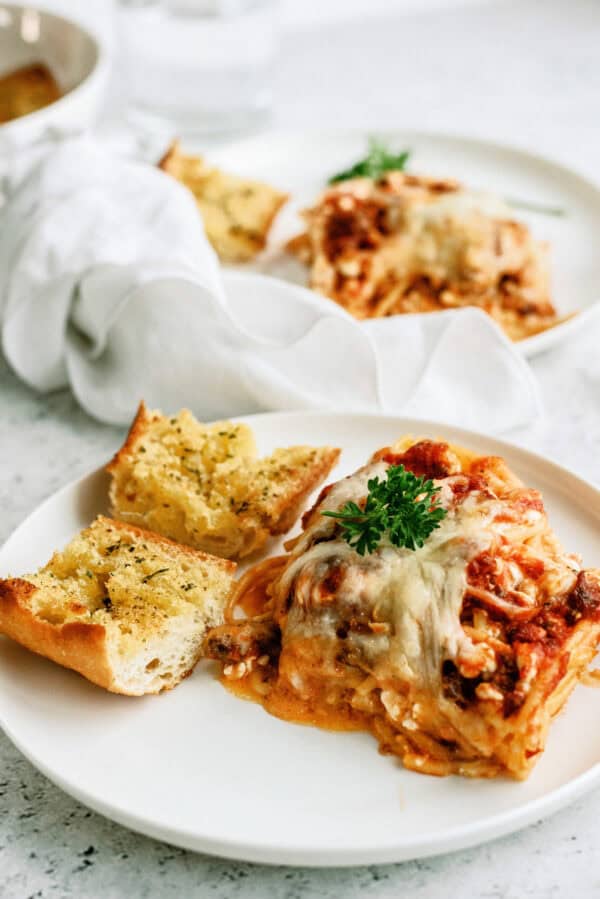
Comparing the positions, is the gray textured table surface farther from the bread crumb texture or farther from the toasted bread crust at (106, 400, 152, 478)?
the bread crumb texture

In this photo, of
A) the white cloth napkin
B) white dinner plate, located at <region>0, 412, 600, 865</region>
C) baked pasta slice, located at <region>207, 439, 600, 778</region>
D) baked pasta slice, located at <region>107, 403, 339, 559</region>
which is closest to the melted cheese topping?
baked pasta slice, located at <region>207, 439, 600, 778</region>

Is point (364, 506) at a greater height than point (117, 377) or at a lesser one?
greater

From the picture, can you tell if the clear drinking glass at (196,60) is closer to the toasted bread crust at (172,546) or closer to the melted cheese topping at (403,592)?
the toasted bread crust at (172,546)

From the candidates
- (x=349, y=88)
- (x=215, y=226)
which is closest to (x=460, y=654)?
(x=215, y=226)

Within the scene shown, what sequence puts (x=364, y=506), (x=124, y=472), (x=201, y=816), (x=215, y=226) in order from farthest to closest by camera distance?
1. (x=215, y=226)
2. (x=124, y=472)
3. (x=364, y=506)
4. (x=201, y=816)

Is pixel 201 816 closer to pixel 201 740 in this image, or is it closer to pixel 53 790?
pixel 201 740

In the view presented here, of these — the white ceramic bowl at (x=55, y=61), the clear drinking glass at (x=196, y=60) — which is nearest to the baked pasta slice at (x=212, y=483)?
the white ceramic bowl at (x=55, y=61)

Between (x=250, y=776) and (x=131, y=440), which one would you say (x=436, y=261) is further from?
(x=250, y=776)
